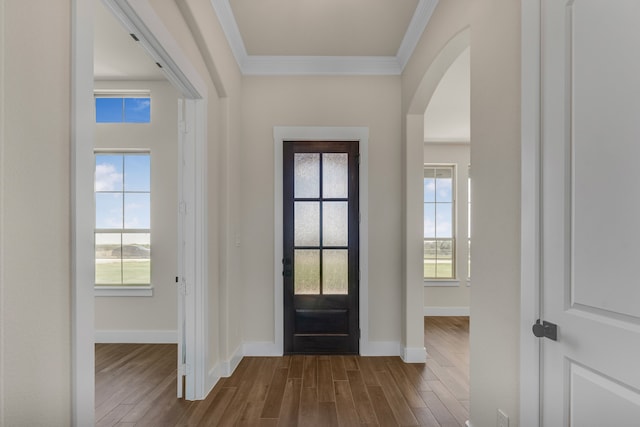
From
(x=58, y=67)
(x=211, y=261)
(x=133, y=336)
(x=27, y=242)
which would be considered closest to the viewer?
(x=27, y=242)

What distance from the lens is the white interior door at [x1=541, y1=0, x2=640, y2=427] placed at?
0.95 m

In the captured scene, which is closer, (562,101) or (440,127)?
(562,101)

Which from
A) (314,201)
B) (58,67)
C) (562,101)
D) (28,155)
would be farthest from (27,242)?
(314,201)

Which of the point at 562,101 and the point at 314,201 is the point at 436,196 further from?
the point at 562,101

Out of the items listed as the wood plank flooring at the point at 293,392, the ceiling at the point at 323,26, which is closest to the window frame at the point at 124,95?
the ceiling at the point at 323,26

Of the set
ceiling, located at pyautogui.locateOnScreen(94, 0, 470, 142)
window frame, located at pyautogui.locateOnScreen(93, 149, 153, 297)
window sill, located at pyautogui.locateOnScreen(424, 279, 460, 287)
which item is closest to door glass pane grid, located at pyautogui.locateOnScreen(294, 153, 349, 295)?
ceiling, located at pyautogui.locateOnScreen(94, 0, 470, 142)

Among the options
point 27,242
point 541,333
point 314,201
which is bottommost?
point 541,333

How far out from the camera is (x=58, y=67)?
102cm

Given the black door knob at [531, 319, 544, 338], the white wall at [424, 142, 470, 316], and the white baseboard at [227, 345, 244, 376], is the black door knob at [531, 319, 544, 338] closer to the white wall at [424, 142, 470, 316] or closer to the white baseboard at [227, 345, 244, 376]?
the white baseboard at [227, 345, 244, 376]

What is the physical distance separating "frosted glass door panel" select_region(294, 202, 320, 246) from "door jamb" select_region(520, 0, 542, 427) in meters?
2.15

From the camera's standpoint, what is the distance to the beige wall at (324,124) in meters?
3.29

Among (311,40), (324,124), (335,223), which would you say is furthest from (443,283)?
(311,40)

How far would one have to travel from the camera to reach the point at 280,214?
3283 millimetres

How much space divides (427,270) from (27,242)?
512 centimetres
